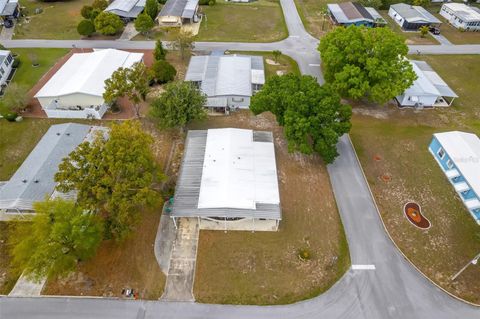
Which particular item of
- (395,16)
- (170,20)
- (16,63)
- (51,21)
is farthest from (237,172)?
(395,16)

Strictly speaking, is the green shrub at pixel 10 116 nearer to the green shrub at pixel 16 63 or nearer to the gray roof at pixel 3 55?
the gray roof at pixel 3 55

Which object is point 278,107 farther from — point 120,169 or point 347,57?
Result: point 120,169

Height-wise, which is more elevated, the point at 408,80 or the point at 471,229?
the point at 408,80

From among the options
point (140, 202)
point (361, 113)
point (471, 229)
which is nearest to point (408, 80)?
point (361, 113)

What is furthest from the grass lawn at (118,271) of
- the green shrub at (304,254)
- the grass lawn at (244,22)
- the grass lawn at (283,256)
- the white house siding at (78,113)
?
the grass lawn at (244,22)

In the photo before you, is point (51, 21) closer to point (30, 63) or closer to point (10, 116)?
point (30, 63)

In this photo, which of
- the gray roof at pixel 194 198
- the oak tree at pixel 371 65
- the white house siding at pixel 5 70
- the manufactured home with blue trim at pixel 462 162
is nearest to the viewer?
the gray roof at pixel 194 198
